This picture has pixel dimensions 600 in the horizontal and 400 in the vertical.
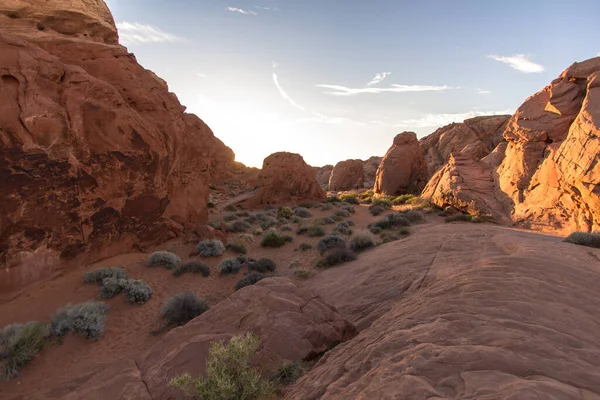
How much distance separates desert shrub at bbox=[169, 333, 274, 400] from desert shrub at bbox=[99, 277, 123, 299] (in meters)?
6.16

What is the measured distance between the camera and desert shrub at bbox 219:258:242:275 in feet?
35.9

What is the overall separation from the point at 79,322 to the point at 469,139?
45042mm

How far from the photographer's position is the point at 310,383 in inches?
140

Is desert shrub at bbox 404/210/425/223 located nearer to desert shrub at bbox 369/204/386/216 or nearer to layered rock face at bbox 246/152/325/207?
desert shrub at bbox 369/204/386/216

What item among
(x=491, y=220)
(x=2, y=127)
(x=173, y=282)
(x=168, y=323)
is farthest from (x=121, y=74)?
(x=491, y=220)

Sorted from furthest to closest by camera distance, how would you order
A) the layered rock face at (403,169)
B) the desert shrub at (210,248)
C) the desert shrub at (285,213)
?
the layered rock face at (403,169), the desert shrub at (285,213), the desert shrub at (210,248)

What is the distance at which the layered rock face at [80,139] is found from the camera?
8.03 m

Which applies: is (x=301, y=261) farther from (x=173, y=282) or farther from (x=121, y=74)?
(x=121, y=74)

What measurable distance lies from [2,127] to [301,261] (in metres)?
10.1

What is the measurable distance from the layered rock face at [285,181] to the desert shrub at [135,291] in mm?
17249

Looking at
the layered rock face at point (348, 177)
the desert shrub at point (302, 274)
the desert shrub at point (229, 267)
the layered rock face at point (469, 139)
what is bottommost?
the desert shrub at point (302, 274)

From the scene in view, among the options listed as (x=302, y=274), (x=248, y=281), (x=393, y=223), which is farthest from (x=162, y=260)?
(x=393, y=223)

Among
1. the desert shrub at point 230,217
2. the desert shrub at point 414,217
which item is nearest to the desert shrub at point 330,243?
the desert shrub at point 414,217

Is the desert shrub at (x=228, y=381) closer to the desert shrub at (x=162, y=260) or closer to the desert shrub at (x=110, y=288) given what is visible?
the desert shrub at (x=110, y=288)
